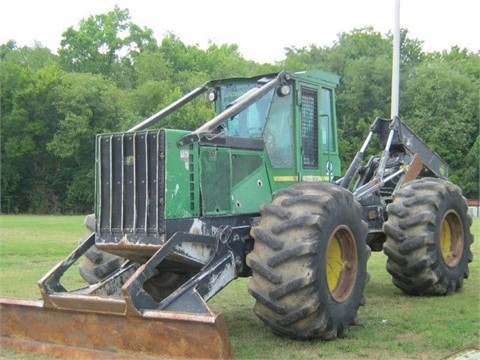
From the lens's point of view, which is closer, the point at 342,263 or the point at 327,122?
the point at 342,263

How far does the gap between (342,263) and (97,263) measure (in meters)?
3.20

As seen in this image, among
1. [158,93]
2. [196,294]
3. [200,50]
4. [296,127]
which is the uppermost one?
[200,50]

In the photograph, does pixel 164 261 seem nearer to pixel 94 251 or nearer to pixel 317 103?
pixel 94 251

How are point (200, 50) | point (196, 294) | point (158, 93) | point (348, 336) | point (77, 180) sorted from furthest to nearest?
point (200, 50), point (158, 93), point (77, 180), point (348, 336), point (196, 294)

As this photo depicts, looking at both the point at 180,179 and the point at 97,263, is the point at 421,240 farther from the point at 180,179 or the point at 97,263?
the point at 97,263

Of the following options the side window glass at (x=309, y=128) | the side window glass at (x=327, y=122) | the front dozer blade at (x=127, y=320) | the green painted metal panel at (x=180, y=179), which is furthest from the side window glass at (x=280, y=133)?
the front dozer blade at (x=127, y=320)

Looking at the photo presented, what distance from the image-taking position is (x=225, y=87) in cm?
975

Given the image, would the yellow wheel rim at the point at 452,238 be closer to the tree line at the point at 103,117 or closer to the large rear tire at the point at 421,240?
the large rear tire at the point at 421,240

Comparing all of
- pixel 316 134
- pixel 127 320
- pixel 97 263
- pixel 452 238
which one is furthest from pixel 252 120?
pixel 452 238

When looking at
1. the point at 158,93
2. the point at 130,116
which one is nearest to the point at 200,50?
the point at 158,93

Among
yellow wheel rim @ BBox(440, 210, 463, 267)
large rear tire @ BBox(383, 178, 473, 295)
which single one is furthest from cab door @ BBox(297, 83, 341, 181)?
yellow wheel rim @ BBox(440, 210, 463, 267)

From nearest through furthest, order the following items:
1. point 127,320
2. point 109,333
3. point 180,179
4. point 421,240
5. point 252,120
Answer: point 127,320
point 109,333
point 180,179
point 252,120
point 421,240

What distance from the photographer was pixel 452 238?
11.0 metres

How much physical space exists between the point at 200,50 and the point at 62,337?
7268cm
